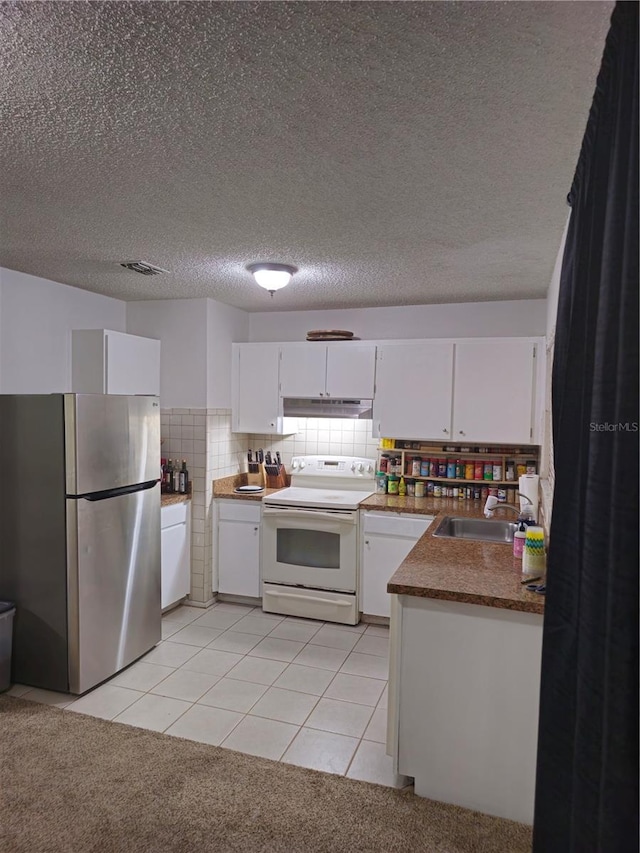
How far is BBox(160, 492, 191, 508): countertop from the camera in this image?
4.05 meters

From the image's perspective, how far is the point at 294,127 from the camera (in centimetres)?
166

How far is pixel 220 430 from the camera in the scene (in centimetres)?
455

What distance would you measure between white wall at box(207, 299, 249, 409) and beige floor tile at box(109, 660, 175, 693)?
6.23 feet

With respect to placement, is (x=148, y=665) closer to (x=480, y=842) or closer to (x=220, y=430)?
(x=220, y=430)

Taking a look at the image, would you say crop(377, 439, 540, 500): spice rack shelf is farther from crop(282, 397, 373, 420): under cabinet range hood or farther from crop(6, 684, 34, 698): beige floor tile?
crop(6, 684, 34, 698): beige floor tile

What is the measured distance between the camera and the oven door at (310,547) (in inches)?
161

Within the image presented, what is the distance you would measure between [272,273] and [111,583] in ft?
6.62

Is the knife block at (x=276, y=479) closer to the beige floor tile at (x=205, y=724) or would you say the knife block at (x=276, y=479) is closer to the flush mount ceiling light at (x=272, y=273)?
the flush mount ceiling light at (x=272, y=273)

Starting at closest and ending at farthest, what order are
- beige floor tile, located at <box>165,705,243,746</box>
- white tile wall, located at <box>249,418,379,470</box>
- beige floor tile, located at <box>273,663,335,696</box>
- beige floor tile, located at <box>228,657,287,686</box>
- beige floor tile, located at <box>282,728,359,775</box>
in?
1. beige floor tile, located at <box>282,728,359,775</box>
2. beige floor tile, located at <box>165,705,243,746</box>
3. beige floor tile, located at <box>273,663,335,696</box>
4. beige floor tile, located at <box>228,657,287,686</box>
5. white tile wall, located at <box>249,418,379,470</box>

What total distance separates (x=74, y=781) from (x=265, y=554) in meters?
Answer: 2.12

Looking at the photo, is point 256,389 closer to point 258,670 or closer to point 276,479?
point 276,479

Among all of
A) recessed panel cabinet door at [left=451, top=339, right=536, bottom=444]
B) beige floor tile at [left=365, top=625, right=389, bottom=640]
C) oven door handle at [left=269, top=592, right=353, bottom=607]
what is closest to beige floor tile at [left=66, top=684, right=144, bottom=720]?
oven door handle at [left=269, top=592, right=353, bottom=607]

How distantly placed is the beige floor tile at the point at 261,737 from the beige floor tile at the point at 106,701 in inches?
25.8

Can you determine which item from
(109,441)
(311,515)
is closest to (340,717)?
(311,515)
